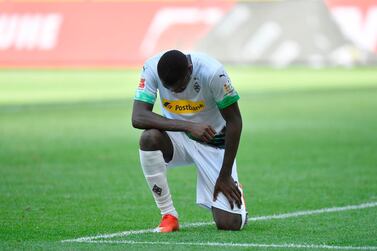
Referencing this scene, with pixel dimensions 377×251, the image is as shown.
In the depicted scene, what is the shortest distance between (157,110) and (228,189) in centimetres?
1390

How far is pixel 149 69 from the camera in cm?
917

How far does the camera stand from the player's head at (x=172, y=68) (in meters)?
8.67

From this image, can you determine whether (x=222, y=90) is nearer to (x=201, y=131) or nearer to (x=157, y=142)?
(x=201, y=131)

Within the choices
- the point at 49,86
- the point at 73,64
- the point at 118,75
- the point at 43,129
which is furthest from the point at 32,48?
the point at 43,129

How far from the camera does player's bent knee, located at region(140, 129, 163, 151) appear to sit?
9.16 m

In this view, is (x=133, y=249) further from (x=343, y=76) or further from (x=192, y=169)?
(x=343, y=76)

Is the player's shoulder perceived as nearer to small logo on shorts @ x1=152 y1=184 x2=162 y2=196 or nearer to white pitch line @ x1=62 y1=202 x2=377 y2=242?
small logo on shorts @ x1=152 y1=184 x2=162 y2=196

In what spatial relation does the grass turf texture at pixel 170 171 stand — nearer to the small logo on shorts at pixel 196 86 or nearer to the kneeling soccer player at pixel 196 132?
the kneeling soccer player at pixel 196 132

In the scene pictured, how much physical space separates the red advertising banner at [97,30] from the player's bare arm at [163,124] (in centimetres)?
2754

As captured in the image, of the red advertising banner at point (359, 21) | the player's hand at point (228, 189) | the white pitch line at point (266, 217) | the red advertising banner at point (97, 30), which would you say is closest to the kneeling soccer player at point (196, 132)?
the player's hand at point (228, 189)

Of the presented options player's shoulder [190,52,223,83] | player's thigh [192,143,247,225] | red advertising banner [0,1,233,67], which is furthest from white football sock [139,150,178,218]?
red advertising banner [0,1,233,67]

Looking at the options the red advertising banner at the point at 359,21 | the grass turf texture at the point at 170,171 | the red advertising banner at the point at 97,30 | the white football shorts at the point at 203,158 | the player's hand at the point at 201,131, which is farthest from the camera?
the red advertising banner at the point at 97,30

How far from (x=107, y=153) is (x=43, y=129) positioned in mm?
3773

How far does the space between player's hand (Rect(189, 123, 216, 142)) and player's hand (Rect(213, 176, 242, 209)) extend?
0.44m
